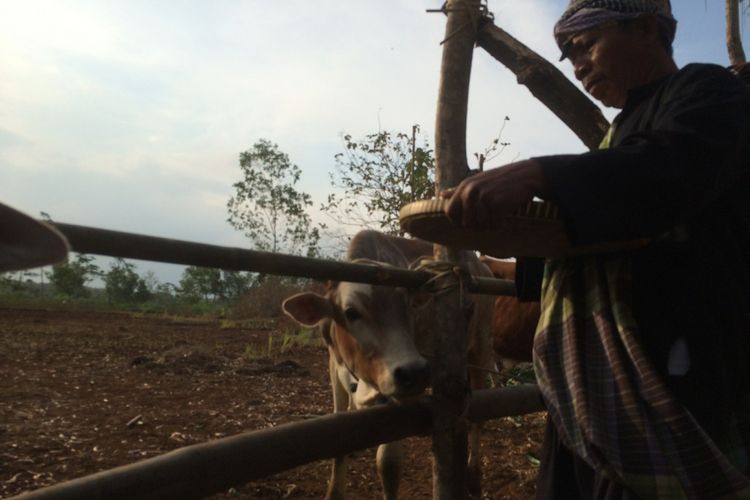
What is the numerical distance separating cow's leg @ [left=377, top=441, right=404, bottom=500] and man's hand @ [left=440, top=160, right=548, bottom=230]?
2.29 metres

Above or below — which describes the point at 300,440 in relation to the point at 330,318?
below

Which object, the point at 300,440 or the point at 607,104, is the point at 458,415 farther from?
the point at 607,104

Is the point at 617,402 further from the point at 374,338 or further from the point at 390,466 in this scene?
the point at 390,466

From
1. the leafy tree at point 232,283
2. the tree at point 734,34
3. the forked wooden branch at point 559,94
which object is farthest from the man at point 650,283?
the leafy tree at point 232,283

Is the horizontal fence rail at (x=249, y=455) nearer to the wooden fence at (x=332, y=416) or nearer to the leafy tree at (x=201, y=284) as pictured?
the wooden fence at (x=332, y=416)

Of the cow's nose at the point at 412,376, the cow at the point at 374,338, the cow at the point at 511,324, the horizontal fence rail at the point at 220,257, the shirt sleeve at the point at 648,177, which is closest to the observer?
the shirt sleeve at the point at 648,177

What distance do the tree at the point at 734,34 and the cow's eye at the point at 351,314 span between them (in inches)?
213

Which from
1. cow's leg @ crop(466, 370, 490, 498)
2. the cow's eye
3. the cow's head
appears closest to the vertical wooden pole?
the cow's head

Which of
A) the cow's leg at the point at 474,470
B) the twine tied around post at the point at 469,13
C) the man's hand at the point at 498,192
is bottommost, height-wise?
the cow's leg at the point at 474,470

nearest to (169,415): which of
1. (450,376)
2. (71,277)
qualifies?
(450,376)

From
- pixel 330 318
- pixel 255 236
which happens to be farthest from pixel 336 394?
pixel 255 236

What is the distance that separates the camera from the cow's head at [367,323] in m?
2.78

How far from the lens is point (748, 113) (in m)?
1.20

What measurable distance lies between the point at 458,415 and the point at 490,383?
4.31 metres
